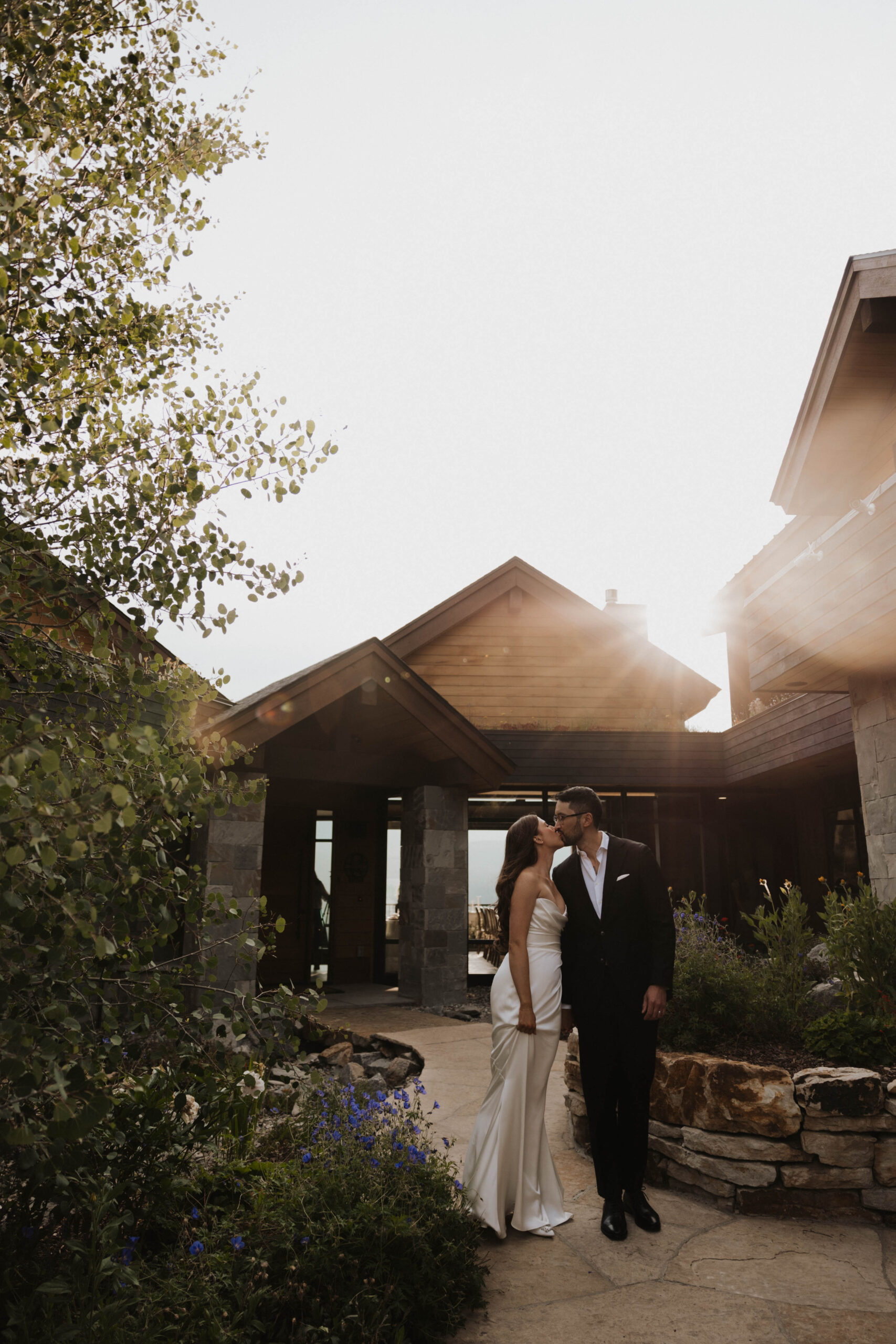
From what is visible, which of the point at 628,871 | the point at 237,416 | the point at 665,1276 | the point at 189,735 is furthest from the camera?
the point at 628,871

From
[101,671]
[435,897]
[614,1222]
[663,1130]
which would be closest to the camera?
[101,671]

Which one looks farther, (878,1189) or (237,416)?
(878,1189)

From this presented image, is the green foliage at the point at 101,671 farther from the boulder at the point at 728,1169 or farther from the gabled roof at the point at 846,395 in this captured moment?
the gabled roof at the point at 846,395

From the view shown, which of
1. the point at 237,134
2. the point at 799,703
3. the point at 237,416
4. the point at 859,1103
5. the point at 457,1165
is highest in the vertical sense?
the point at 237,134

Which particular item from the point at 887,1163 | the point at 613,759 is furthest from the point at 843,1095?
the point at 613,759

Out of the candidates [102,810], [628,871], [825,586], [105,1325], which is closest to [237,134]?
[102,810]

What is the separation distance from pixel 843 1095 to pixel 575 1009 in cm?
134

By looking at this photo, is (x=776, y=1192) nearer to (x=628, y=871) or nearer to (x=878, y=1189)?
(x=878, y=1189)

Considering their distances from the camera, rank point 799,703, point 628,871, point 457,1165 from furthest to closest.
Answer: point 799,703 → point 628,871 → point 457,1165

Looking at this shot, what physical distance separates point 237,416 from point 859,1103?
4227 millimetres

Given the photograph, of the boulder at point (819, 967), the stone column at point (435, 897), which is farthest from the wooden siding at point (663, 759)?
the boulder at point (819, 967)

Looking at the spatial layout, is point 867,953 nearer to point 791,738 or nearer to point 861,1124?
point 861,1124

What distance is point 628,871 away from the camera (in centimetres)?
429

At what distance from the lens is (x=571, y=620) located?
55.2ft
